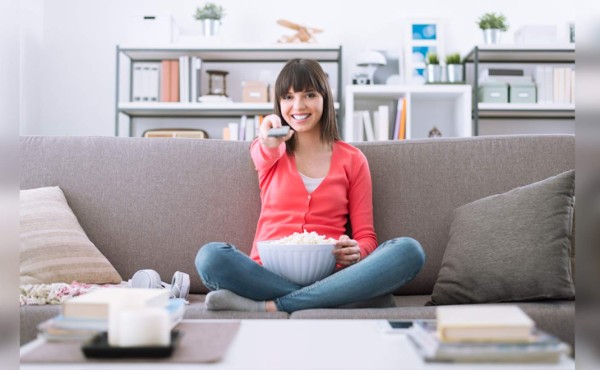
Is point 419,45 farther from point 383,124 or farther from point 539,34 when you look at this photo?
point 539,34

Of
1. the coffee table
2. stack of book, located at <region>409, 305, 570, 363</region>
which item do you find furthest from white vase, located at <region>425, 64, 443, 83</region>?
stack of book, located at <region>409, 305, 570, 363</region>

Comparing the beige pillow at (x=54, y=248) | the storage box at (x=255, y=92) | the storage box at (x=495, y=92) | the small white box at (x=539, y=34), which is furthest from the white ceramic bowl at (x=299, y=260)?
the small white box at (x=539, y=34)

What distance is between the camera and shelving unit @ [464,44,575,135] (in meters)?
3.84

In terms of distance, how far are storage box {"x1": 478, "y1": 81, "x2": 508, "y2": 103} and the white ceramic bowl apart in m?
2.78

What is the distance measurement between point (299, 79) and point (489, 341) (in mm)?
1347

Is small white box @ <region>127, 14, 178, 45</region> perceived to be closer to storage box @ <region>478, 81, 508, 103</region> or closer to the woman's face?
storage box @ <region>478, 81, 508, 103</region>

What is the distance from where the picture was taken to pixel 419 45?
4035 mm

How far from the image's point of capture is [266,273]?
4.75 ft

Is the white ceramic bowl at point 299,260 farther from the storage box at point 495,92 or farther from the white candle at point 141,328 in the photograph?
the storage box at point 495,92

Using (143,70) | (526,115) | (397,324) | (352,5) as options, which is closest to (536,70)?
(526,115)

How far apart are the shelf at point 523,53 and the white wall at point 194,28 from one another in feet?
0.53

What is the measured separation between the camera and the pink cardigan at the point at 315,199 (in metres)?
1.80

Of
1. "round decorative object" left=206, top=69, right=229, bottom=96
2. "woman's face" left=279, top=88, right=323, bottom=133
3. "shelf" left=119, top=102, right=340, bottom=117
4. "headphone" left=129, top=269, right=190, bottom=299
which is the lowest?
"headphone" left=129, top=269, right=190, bottom=299

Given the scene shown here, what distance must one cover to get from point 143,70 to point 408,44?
1.76 metres
